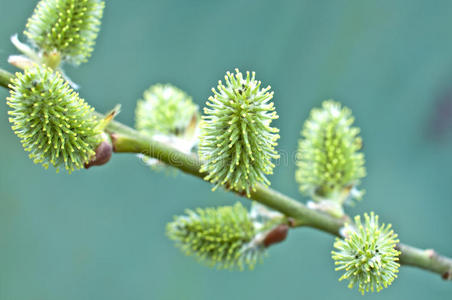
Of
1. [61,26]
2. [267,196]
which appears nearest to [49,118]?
[61,26]

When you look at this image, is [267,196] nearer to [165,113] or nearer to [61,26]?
[165,113]

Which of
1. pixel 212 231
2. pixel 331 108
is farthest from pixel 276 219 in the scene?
pixel 331 108

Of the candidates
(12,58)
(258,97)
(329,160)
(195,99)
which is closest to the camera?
(258,97)

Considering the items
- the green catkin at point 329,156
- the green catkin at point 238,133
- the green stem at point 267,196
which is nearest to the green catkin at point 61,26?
the green stem at point 267,196

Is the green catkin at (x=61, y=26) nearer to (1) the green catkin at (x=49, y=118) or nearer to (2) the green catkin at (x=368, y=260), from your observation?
(1) the green catkin at (x=49, y=118)

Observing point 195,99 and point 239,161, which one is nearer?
point 239,161

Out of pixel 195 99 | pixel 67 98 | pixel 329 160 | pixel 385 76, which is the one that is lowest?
pixel 67 98

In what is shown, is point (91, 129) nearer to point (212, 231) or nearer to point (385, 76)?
point (212, 231)
